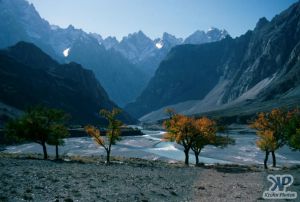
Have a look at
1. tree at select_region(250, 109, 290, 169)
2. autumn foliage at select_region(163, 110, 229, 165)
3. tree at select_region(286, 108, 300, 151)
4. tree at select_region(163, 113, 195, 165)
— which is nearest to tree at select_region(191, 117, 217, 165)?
autumn foliage at select_region(163, 110, 229, 165)

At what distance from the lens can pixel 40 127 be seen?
247 ft

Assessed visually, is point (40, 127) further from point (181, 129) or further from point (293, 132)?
point (293, 132)

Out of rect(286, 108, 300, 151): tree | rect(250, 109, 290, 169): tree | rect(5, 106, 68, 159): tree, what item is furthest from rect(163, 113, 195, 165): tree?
rect(5, 106, 68, 159): tree

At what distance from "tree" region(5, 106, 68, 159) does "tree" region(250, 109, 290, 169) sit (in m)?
41.4

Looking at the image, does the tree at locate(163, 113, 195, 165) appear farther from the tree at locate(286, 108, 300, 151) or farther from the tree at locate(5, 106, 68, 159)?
the tree at locate(5, 106, 68, 159)

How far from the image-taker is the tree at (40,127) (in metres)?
75.4

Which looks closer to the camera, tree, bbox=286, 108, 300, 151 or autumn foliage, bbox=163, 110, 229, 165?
tree, bbox=286, 108, 300, 151

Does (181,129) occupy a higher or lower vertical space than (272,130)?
lower

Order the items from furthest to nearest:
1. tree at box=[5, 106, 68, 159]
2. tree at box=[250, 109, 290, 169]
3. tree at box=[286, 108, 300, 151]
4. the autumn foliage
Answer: the autumn foliage → tree at box=[250, 109, 290, 169] → tree at box=[5, 106, 68, 159] → tree at box=[286, 108, 300, 151]

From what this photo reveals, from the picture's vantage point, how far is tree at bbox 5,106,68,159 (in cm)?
7544

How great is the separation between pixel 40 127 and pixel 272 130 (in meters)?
48.2

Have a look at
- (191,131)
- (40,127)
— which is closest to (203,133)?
(191,131)

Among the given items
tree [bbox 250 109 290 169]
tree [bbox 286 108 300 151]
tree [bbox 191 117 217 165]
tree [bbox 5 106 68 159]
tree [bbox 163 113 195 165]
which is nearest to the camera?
tree [bbox 286 108 300 151]

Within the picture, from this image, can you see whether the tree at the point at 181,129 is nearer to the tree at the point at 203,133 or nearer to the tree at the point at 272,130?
the tree at the point at 203,133
